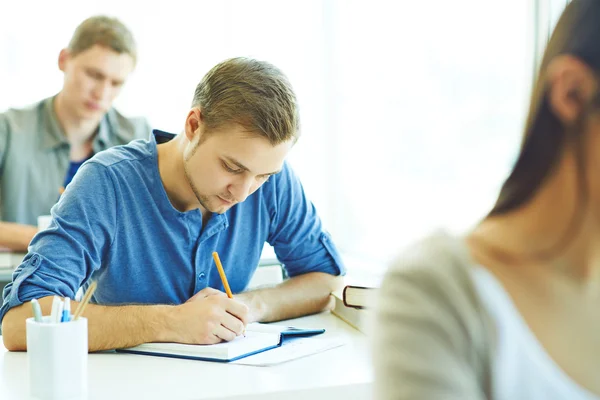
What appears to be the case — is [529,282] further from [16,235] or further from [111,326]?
[16,235]

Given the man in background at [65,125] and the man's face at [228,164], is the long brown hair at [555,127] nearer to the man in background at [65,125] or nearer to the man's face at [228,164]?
the man's face at [228,164]

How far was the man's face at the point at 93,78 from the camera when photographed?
282 cm

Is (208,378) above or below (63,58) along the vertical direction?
below

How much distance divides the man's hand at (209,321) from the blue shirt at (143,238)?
0.22m

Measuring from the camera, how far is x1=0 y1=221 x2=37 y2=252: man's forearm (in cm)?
266

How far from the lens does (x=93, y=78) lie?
2844 mm

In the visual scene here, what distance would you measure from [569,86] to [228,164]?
1.09m

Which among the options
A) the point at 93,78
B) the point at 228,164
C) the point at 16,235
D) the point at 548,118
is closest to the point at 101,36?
the point at 93,78

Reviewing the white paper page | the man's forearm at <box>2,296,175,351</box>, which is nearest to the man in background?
the man's forearm at <box>2,296,175,351</box>

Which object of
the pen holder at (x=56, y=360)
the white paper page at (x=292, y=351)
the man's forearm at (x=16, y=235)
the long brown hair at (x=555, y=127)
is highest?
the long brown hair at (x=555, y=127)

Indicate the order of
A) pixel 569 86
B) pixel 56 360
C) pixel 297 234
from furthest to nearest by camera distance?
pixel 297 234 < pixel 56 360 < pixel 569 86

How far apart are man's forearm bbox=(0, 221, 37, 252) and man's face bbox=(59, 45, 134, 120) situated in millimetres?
515

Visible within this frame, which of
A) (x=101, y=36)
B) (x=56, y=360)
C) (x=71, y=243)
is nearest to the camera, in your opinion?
(x=56, y=360)

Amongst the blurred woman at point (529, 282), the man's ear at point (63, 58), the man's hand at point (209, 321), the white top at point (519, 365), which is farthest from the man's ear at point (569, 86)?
the man's ear at point (63, 58)
